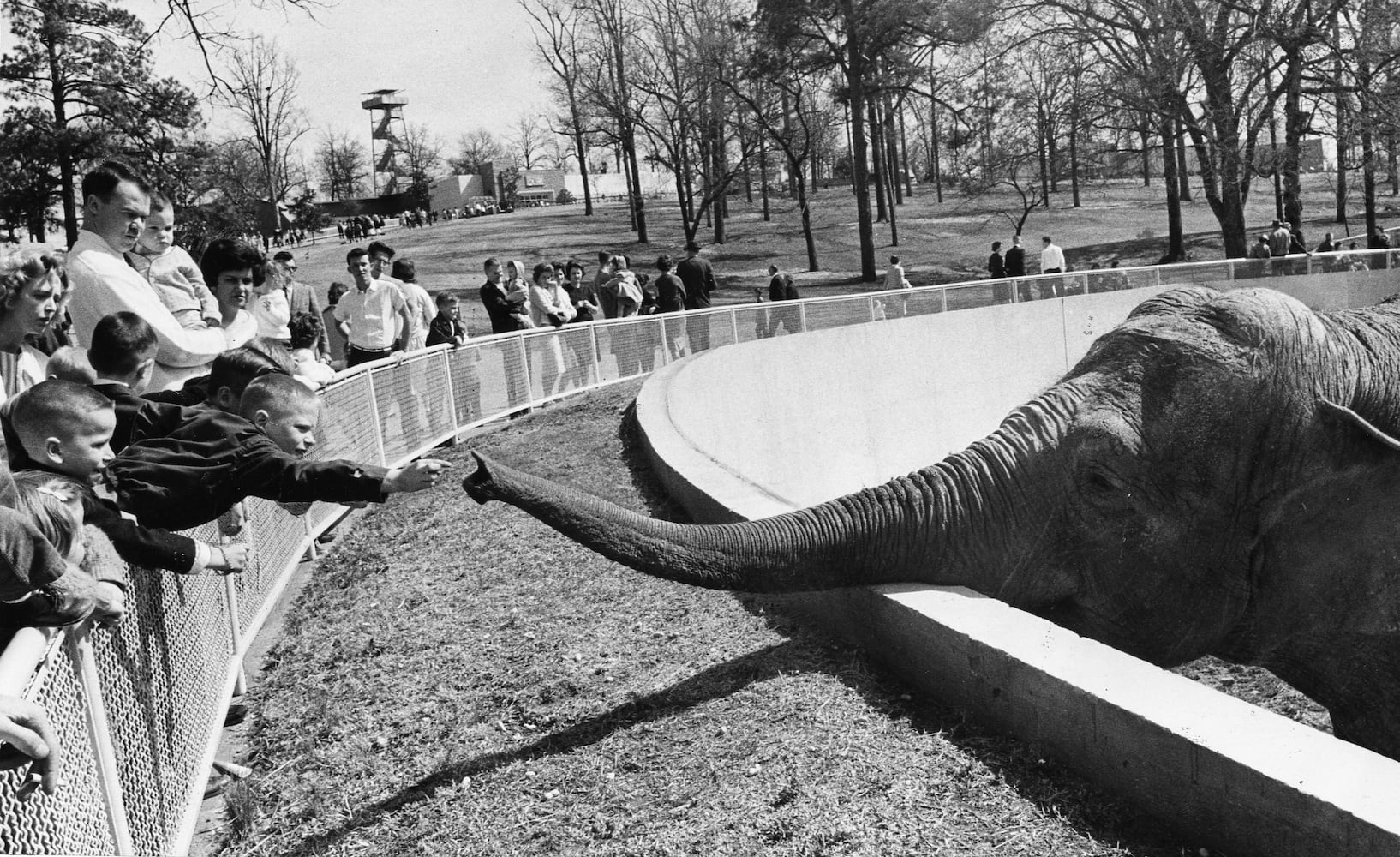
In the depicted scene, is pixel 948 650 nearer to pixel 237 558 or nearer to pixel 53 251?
pixel 237 558

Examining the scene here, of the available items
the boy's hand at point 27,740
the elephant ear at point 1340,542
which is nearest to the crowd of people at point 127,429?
the boy's hand at point 27,740

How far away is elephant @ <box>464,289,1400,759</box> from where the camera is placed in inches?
151

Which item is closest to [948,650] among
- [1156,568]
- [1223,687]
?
[1156,568]

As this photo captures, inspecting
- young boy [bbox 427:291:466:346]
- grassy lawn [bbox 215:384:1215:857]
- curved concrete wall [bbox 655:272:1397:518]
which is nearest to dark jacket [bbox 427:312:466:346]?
young boy [bbox 427:291:466:346]

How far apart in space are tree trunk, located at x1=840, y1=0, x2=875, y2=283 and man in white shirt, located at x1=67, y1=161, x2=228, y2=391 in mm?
32991

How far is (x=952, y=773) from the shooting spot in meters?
3.45

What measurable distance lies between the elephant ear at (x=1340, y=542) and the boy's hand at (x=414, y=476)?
2.87 m

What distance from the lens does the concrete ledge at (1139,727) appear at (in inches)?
107

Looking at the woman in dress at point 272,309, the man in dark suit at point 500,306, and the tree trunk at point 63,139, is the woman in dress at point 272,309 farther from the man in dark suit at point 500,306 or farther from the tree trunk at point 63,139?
the tree trunk at point 63,139

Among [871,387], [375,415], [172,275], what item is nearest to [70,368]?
[172,275]

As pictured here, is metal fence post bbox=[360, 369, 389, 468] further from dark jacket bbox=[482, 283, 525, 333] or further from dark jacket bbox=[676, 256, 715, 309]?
dark jacket bbox=[676, 256, 715, 309]

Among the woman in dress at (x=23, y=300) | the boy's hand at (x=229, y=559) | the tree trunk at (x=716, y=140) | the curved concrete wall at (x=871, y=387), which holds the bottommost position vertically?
the curved concrete wall at (x=871, y=387)

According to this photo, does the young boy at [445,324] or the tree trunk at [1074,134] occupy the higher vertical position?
the tree trunk at [1074,134]

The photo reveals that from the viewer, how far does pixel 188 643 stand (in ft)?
13.9
